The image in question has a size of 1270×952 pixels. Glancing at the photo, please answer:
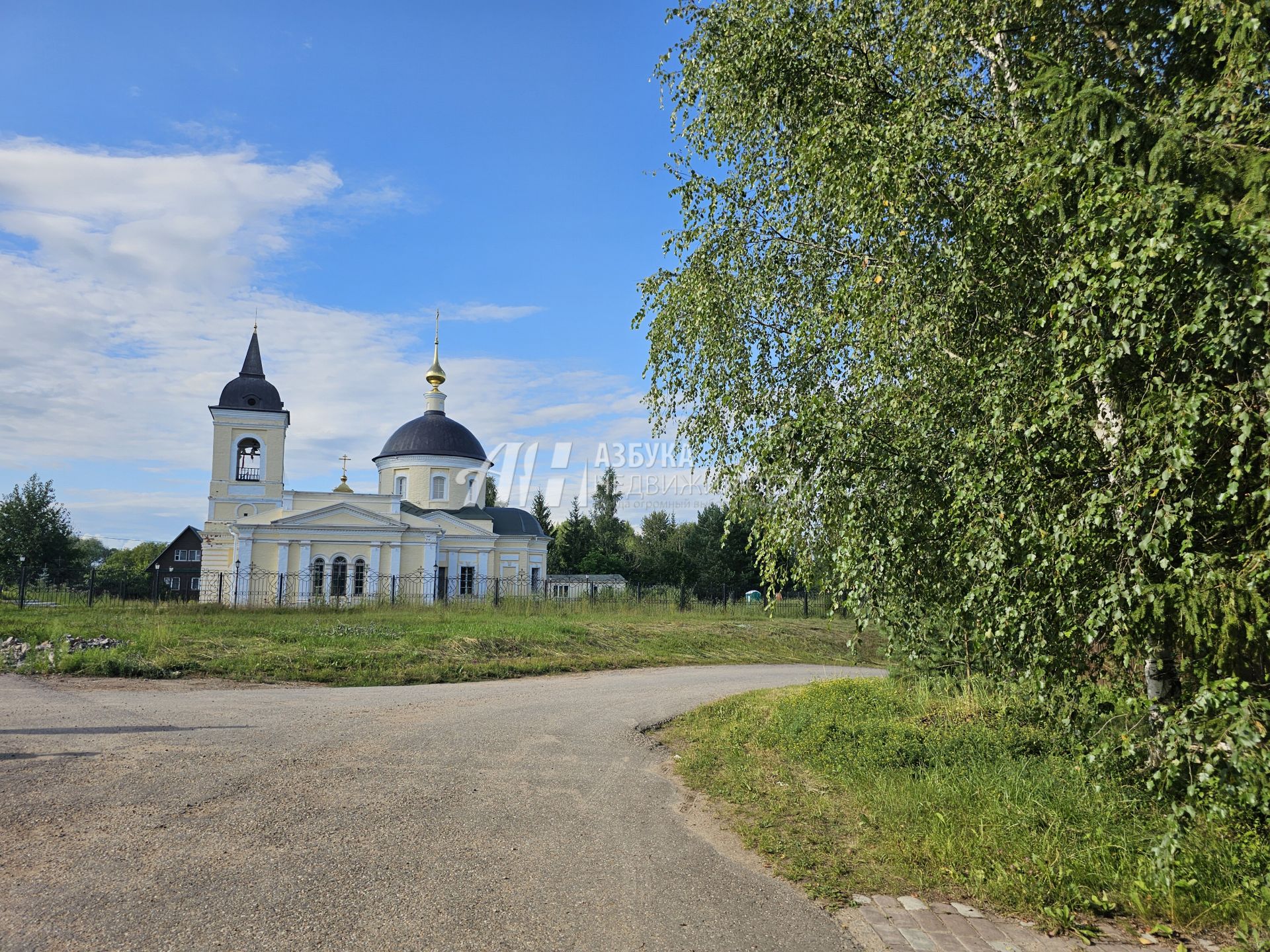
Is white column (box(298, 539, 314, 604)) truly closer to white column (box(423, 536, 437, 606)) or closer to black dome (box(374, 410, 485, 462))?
white column (box(423, 536, 437, 606))

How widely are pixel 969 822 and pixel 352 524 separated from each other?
3636 cm

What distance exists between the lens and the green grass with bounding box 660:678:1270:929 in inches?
174

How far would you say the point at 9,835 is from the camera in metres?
4.83

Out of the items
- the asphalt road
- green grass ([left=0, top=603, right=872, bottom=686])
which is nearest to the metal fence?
green grass ([left=0, top=603, right=872, bottom=686])

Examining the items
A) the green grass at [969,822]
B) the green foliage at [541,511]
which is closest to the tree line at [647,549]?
the green foliage at [541,511]

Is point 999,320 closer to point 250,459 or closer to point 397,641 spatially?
point 397,641

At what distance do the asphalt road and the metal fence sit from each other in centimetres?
1823

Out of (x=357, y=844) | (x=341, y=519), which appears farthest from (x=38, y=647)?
(x=341, y=519)

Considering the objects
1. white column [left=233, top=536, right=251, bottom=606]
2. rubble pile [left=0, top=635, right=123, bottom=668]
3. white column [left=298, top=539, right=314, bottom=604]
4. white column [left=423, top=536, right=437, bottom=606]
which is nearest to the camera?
rubble pile [left=0, top=635, right=123, bottom=668]

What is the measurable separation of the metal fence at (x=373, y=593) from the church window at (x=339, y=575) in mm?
42

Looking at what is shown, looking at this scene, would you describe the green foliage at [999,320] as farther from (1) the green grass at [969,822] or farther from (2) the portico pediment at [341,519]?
(2) the portico pediment at [341,519]

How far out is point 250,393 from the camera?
131 ft

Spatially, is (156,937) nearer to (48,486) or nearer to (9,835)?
(9,835)

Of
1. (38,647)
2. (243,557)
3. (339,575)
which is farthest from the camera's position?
(339,575)
